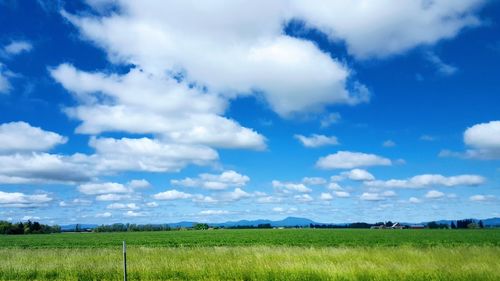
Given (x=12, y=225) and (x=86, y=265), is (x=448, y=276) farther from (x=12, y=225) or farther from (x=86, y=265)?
(x=12, y=225)

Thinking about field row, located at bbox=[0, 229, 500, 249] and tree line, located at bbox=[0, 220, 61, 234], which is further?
tree line, located at bbox=[0, 220, 61, 234]

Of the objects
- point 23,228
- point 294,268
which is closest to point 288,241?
point 294,268

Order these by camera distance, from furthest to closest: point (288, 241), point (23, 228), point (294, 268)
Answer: point (23, 228) < point (288, 241) < point (294, 268)

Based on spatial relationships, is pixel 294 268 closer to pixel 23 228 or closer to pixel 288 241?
pixel 288 241

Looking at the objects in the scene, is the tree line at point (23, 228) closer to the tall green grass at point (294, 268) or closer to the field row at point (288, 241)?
the field row at point (288, 241)

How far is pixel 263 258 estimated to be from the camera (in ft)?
70.2

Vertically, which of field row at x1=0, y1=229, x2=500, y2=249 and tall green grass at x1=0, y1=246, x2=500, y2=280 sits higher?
tall green grass at x1=0, y1=246, x2=500, y2=280

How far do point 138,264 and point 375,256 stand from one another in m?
10.9

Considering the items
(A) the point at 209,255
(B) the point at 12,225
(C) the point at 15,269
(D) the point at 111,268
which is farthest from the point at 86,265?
(B) the point at 12,225

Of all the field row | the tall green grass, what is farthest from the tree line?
the tall green grass

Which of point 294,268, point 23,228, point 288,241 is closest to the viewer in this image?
point 294,268

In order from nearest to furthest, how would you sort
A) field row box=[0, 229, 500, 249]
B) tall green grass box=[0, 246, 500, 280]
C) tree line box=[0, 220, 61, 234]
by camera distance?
tall green grass box=[0, 246, 500, 280] → field row box=[0, 229, 500, 249] → tree line box=[0, 220, 61, 234]

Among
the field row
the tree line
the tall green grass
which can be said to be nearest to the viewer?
the tall green grass

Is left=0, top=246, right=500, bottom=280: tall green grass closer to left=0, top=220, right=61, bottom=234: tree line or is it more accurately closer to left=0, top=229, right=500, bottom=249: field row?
left=0, top=229, right=500, bottom=249: field row
